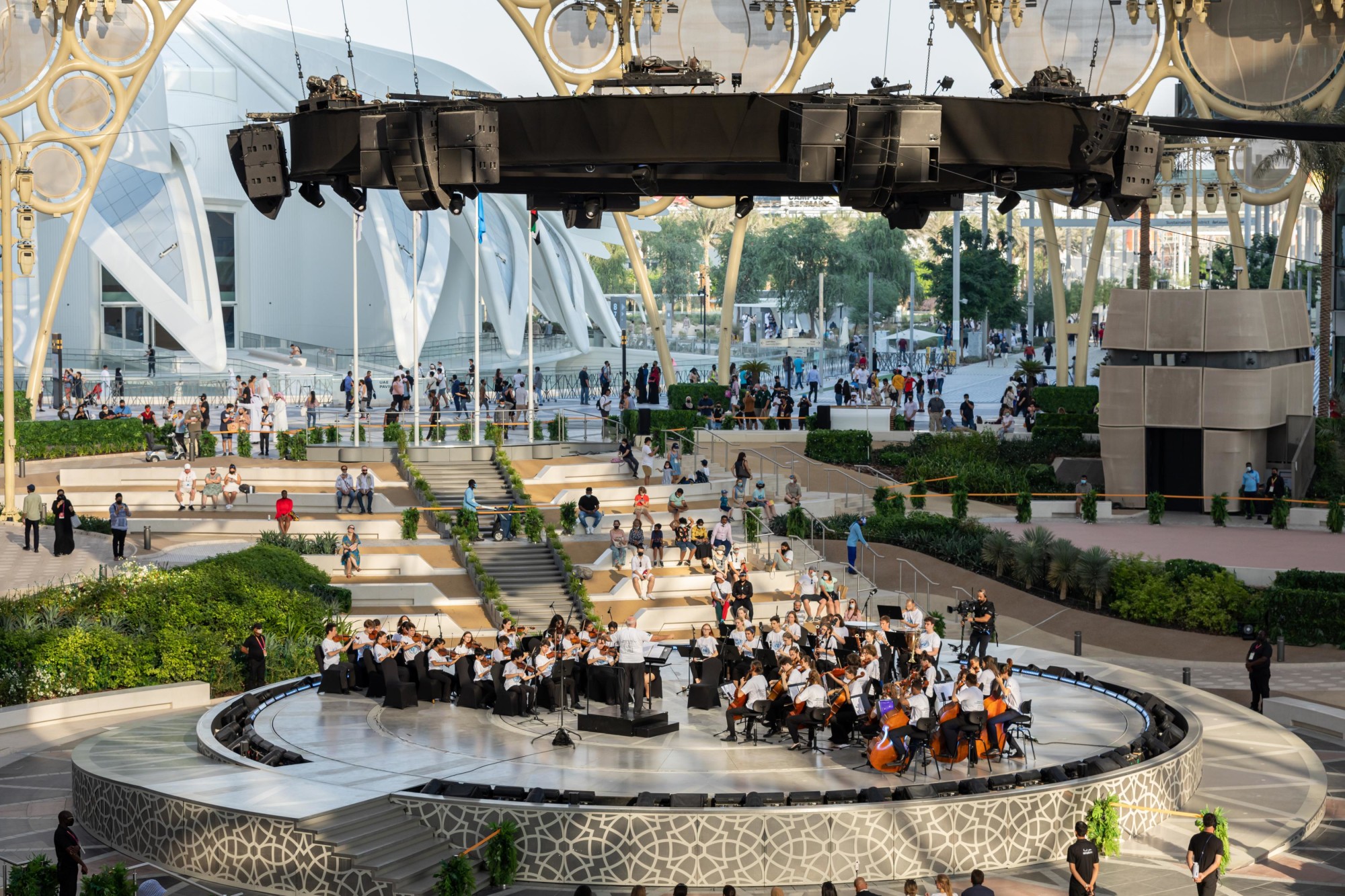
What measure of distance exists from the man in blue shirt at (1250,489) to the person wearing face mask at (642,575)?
15936mm

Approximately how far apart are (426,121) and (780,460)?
24783mm

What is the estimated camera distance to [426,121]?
17547mm

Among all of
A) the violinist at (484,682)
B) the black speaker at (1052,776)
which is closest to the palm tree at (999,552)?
the violinist at (484,682)

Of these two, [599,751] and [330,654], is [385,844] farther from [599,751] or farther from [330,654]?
[330,654]

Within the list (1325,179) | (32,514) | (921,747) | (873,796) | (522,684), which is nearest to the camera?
(873,796)

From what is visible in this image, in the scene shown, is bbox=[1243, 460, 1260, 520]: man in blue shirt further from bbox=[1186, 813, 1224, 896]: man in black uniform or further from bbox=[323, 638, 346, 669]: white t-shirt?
bbox=[1186, 813, 1224, 896]: man in black uniform

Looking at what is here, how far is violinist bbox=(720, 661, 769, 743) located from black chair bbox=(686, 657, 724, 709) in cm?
187

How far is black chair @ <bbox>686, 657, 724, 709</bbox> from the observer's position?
20938mm

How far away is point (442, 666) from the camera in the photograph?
70.1ft

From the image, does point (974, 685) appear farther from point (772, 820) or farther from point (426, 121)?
point (426, 121)

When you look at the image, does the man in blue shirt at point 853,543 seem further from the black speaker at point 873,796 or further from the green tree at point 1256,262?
the green tree at point 1256,262

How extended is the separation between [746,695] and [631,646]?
180cm

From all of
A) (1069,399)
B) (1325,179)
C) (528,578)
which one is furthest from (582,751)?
(1325,179)

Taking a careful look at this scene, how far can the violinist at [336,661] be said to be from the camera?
861 inches
